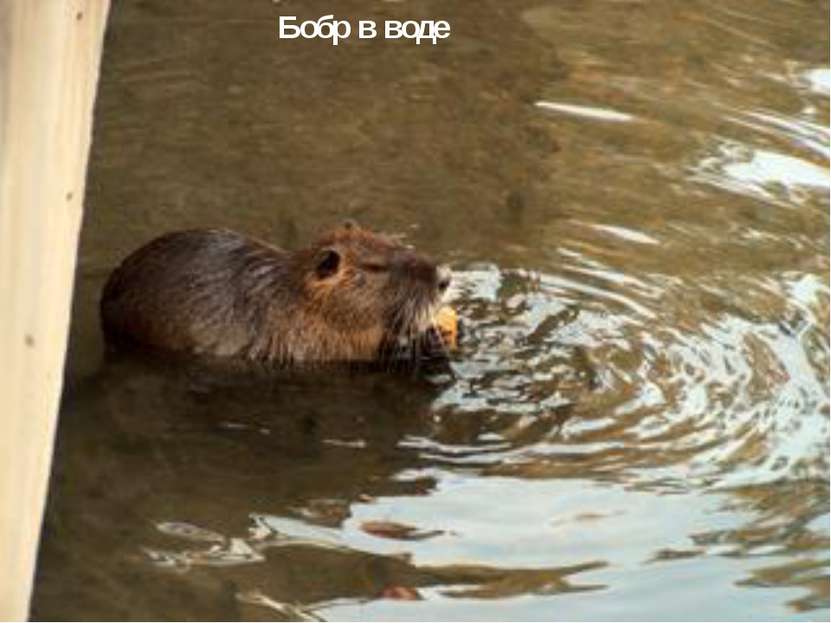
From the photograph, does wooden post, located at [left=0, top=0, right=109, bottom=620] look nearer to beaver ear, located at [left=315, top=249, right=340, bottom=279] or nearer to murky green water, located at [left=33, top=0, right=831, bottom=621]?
murky green water, located at [left=33, top=0, right=831, bottom=621]

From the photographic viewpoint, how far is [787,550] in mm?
4395

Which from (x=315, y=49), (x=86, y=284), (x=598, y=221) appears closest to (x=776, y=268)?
(x=598, y=221)

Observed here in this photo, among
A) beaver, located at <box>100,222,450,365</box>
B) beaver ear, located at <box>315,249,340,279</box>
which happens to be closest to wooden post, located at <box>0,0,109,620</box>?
beaver, located at <box>100,222,450,365</box>

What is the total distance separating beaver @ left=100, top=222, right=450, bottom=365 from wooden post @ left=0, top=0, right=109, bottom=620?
1709mm

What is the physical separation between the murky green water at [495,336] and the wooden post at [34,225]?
0.52 m

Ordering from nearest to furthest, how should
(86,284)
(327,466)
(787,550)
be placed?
(787,550) < (327,466) < (86,284)

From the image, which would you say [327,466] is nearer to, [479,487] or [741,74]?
[479,487]

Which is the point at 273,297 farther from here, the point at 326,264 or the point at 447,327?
the point at 447,327

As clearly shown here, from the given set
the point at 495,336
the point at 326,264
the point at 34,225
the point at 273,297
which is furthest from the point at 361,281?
the point at 34,225

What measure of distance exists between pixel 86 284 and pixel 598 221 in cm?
162

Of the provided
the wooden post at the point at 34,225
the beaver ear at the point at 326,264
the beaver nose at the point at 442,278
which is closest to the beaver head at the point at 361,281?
the beaver ear at the point at 326,264

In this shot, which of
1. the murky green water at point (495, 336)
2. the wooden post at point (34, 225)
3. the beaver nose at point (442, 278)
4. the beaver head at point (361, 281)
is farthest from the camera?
the beaver head at point (361, 281)

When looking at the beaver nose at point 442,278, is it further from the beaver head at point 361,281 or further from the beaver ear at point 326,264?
the beaver ear at point 326,264

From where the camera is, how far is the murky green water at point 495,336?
4262 millimetres
